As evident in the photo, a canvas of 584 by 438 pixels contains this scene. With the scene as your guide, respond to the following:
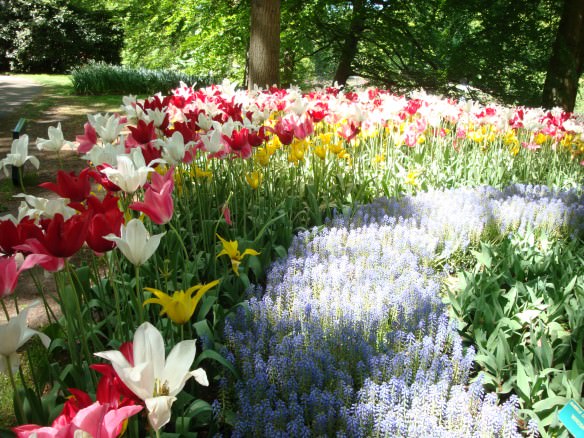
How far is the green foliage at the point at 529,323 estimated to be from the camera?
198cm

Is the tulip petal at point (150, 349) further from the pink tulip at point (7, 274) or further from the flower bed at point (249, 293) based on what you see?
the pink tulip at point (7, 274)

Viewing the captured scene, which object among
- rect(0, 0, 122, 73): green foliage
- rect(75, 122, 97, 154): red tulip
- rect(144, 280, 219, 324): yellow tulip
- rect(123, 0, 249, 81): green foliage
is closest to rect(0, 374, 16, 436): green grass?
rect(144, 280, 219, 324): yellow tulip

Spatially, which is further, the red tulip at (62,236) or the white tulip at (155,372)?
the red tulip at (62,236)

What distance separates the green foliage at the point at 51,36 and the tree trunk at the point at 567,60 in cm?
2015

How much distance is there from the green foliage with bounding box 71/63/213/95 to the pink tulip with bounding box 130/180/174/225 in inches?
514

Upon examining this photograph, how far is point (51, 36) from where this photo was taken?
23.9 meters

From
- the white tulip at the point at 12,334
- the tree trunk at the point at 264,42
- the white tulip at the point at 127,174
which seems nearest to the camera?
the white tulip at the point at 12,334

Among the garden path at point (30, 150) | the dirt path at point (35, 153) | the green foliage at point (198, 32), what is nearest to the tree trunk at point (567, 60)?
the green foliage at point (198, 32)

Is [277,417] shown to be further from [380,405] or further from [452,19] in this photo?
[452,19]

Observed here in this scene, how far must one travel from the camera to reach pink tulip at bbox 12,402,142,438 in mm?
881

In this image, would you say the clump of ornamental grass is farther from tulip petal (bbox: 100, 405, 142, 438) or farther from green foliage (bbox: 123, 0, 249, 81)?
green foliage (bbox: 123, 0, 249, 81)

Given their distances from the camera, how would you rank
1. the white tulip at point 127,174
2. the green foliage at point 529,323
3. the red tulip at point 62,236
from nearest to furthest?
the red tulip at point 62,236
the white tulip at point 127,174
the green foliage at point 529,323

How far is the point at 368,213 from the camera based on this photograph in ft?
12.8

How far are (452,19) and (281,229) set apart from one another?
437 inches
